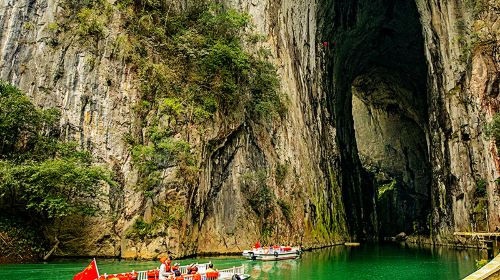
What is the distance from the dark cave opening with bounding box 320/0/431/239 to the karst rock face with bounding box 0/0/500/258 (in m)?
0.25

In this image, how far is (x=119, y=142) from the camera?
25000 millimetres

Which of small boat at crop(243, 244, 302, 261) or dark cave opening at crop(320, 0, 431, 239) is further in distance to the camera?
dark cave opening at crop(320, 0, 431, 239)

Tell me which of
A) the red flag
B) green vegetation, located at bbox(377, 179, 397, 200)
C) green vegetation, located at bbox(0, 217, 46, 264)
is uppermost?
green vegetation, located at bbox(377, 179, 397, 200)

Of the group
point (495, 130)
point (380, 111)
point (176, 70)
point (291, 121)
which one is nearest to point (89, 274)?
point (176, 70)

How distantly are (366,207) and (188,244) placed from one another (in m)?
37.9

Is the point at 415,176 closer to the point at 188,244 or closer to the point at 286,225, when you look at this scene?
the point at 286,225

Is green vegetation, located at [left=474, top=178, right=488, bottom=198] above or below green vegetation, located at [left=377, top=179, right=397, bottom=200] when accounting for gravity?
below

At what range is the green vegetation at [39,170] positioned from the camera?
2028 centimetres

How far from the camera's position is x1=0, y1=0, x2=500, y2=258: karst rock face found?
2444 cm

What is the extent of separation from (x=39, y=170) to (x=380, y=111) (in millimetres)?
46253

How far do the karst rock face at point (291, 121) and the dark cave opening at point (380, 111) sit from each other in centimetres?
25

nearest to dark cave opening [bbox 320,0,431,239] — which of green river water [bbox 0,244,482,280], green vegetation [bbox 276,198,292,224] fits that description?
green vegetation [bbox 276,198,292,224]

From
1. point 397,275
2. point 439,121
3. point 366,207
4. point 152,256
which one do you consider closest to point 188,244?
point 152,256

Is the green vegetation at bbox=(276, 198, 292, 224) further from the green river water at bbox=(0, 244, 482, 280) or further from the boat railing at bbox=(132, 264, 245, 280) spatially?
the boat railing at bbox=(132, 264, 245, 280)
